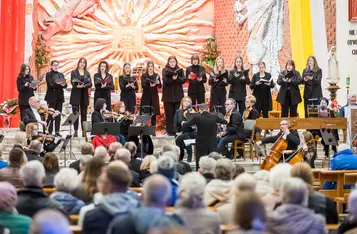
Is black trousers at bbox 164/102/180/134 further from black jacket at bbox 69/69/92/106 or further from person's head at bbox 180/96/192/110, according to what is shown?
black jacket at bbox 69/69/92/106

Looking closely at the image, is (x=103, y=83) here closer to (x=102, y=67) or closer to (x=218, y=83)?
(x=102, y=67)

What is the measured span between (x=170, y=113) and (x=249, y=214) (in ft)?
32.7

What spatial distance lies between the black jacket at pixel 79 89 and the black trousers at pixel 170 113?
147 centimetres

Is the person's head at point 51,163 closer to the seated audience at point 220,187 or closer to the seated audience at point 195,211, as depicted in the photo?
the seated audience at point 220,187

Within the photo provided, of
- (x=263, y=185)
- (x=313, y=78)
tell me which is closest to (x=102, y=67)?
(x=313, y=78)

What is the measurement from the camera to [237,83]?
14.2m

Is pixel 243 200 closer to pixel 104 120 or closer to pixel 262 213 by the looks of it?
pixel 262 213

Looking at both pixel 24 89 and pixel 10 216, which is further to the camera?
pixel 24 89

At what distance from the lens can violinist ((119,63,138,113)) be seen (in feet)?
46.3

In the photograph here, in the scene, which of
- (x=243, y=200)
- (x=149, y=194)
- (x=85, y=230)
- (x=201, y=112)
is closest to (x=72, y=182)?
(x=85, y=230)

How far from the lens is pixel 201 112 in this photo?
12117 mm

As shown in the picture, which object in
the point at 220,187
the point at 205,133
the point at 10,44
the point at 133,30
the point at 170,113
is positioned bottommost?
the point at 220,187

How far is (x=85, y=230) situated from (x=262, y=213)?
4.41 feet

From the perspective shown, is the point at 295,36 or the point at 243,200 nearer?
the point at 243,200
